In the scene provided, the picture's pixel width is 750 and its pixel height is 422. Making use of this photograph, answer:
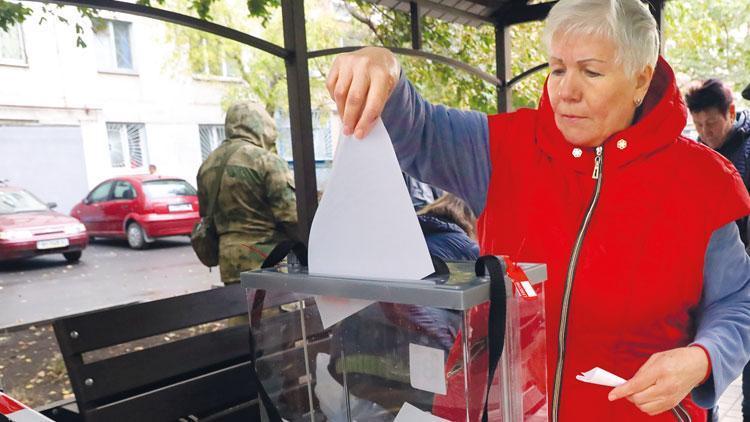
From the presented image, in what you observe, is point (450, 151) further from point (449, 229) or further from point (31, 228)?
point (31, 228)

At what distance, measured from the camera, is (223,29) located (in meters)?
2.24

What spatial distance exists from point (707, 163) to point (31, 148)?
7447 mm

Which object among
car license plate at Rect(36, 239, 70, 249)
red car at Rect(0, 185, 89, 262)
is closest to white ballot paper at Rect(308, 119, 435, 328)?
red car at Rect(0, 185, 89, 262)

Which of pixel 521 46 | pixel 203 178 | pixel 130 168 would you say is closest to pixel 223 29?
pixel 203 178

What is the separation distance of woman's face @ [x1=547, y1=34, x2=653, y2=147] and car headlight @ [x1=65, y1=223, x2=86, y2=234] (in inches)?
310

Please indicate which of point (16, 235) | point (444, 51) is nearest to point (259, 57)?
point (444, 51)

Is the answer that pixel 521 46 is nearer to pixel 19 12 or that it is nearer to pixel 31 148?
pixel 19 12

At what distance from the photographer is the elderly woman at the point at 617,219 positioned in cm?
95

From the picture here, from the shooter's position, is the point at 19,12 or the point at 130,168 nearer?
the point at 19,12

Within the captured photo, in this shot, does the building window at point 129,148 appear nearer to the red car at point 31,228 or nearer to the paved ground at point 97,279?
the red car at point 31,228

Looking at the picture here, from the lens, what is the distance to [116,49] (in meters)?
6.39

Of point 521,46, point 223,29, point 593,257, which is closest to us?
point 593,257

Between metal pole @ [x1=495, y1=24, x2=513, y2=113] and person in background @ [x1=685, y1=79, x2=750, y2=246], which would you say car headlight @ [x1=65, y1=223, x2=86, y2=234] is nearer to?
metal pole @ [x1=495, y1=24, x2=513, y2=113]

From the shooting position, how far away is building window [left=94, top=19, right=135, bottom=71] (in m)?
6.05
